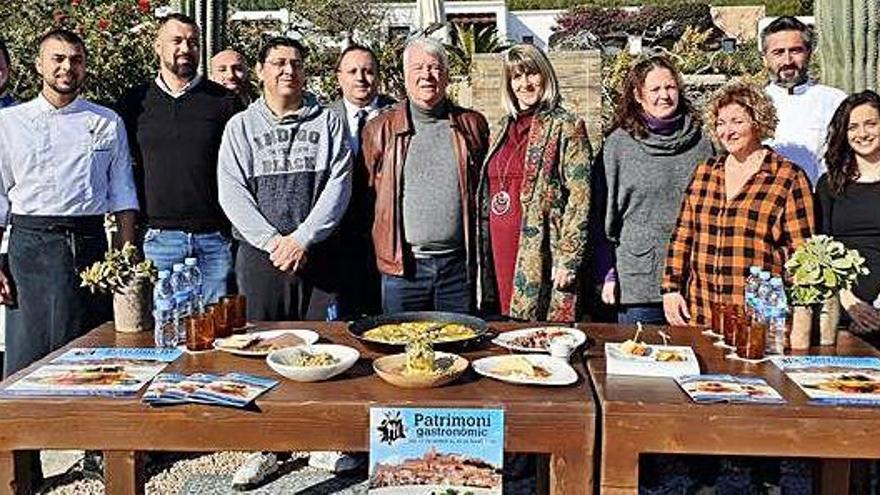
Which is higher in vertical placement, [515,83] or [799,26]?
[799,26]

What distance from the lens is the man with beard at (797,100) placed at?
4531 millimetres

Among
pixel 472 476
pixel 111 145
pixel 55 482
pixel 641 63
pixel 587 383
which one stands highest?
pixel 641 63

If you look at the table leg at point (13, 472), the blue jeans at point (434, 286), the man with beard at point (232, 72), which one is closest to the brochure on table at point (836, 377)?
the blue jeans at point (434, 286)

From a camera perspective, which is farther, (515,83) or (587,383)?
(515,83)

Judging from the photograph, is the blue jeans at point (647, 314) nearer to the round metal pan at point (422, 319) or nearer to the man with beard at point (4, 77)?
the round metal pan at point (422, 319)

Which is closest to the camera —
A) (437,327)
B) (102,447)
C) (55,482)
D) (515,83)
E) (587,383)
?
(102,447)

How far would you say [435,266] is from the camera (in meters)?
4.18

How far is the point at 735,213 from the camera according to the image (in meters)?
3.66

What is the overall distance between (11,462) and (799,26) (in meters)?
3.71

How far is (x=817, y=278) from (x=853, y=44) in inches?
136

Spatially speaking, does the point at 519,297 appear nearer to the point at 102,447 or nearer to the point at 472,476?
the point at 472,476

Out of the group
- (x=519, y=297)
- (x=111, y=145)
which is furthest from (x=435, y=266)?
(x=111, y=145)

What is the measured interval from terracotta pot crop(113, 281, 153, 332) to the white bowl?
0.62 meters

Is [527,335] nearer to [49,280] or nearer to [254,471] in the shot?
[254,471]
